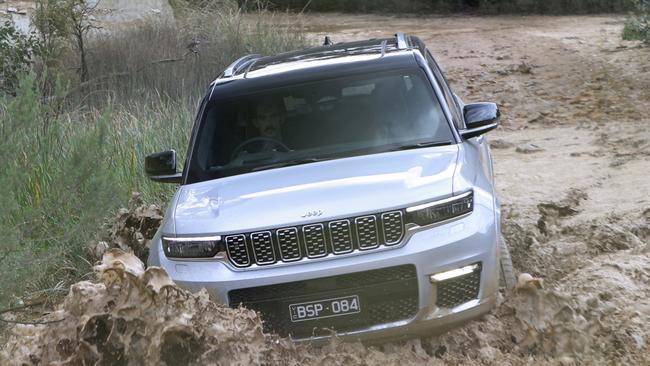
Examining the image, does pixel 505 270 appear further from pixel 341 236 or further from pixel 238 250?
pixel 238 250

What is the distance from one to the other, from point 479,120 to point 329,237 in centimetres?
163

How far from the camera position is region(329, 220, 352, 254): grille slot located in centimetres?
535

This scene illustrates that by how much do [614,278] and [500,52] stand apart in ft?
52.4

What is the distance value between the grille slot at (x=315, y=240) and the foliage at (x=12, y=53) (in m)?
9.79

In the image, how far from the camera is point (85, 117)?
1234 centimetres

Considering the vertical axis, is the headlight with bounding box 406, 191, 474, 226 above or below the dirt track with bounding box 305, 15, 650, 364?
above

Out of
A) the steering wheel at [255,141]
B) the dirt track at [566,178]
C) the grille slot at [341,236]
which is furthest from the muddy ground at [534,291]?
the steering wheel at [255,141]

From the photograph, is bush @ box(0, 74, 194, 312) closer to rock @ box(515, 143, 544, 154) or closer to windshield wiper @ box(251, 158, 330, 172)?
windshield wiper @ box(251, 158, 330, 172)

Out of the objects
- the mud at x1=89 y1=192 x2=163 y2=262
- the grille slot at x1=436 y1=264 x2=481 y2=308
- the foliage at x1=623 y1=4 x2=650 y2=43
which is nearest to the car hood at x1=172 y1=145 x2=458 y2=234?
the grille slot at x1=436 y1=264 x2=481 y2=308

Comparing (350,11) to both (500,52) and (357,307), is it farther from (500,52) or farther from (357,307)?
(357,307)

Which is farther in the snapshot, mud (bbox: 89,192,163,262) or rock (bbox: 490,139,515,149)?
rock (bbox: 490,139,515,149)

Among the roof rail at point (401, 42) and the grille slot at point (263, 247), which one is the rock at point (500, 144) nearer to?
the roof rail at point (401, 42)

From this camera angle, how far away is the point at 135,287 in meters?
5.14

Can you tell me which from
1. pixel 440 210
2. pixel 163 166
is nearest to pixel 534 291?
pixel 440 210
